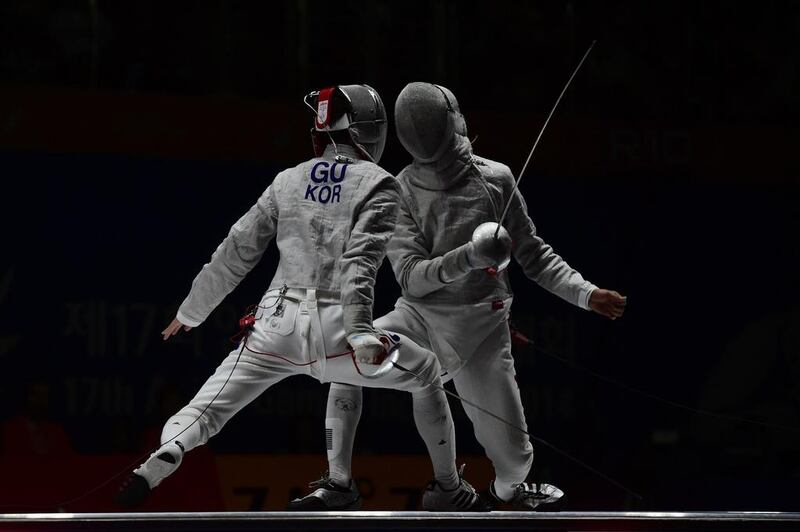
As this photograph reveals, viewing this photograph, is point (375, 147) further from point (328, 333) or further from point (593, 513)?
point (593, 513)

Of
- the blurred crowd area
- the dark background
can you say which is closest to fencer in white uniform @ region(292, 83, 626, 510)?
the dark background

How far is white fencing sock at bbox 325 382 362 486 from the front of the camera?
3.30 m

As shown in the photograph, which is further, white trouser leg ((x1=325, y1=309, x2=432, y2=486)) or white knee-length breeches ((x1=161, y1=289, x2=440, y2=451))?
white trouser leg ((x1=325, y1=309, x2=432, y2=486))

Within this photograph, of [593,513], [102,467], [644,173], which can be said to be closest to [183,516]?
[593,513]

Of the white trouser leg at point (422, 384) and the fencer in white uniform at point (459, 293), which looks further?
the fencer in white uniform at point (459, 293)

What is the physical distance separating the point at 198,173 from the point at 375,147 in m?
2.52

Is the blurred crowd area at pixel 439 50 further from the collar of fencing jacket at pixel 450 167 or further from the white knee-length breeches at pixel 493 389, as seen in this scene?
the white knee-length breeches at pixel 493 389

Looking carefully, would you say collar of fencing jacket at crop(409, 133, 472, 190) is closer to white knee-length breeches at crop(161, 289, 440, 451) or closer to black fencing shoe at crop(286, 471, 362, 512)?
white knee-length breeches at crop(161, 289, 440, 451)

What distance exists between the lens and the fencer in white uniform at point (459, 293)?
3.41m

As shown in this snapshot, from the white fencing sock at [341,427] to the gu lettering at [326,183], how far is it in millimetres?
525

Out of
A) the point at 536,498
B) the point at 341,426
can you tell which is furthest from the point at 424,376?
the point at 536,498

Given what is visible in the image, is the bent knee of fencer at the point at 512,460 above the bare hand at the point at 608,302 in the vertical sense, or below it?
below

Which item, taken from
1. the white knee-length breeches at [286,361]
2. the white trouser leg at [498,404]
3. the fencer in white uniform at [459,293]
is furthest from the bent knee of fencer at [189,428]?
the white trouser leg at [498,404]

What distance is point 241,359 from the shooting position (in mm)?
3170
